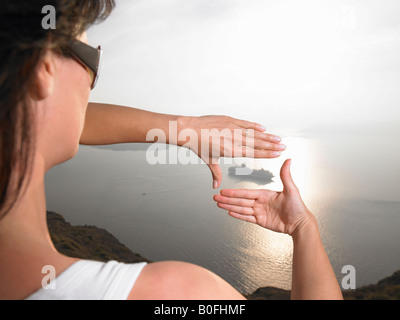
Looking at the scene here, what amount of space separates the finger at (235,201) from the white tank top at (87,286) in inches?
26.2

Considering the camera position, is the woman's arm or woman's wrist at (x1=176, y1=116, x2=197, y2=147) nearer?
the woman's arm

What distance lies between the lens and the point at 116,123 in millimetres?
1100

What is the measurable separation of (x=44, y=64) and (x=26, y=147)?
148mm

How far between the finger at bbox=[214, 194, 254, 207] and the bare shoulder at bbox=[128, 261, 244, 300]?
59 centimetres

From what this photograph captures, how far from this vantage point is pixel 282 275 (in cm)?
852

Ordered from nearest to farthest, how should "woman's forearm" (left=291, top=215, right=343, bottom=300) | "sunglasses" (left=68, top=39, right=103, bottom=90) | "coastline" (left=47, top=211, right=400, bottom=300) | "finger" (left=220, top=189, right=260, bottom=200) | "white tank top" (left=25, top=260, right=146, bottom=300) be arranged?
"white tank top" (left=25, top=260, right=146, bottom=300)
"sunglasses" (left=68, top=39, right=103, bottom=90)
"woman's forearm" (left=291, top=215, right=343, bottom=300)
"finger" (left=220, top=189, right=260, bottom=200)
"coastline" (left=47, top=211, right=400, bottom=300)

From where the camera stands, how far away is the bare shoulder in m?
0.47

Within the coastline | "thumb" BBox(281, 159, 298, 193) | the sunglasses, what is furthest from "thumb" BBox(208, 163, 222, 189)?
the coastline

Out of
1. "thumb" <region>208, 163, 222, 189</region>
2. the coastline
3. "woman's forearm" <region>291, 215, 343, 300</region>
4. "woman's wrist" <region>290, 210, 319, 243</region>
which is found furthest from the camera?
the coastline

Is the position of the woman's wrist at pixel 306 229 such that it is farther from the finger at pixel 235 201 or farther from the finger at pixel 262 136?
the finger at pixel 262 136

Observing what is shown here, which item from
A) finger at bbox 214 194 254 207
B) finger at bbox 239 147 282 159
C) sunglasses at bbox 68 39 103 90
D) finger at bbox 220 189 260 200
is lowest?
finger at bbox 214 194 254 207

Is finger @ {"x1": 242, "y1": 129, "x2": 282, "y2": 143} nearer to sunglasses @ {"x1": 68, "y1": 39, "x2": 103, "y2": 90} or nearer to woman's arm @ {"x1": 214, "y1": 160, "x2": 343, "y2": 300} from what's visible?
woman's arm @ {"x1": 214, "y1": 160, "x2": 343, "y2": 300}

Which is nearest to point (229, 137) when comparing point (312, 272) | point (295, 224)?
point (295, 224)

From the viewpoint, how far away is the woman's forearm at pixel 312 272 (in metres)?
0.75
